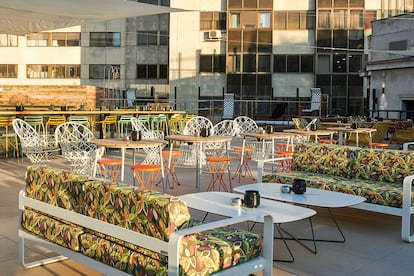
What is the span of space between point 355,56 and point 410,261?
32374mm

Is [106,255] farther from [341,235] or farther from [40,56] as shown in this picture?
[40,56]

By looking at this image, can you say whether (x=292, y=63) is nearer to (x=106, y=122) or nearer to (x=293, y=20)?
(x=293, y=20)

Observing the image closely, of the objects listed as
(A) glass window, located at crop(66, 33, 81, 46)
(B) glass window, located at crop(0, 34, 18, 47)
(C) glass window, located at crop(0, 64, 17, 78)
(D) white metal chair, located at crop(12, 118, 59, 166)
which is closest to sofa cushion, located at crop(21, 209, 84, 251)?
(D) white metal chair, located at crop(12, 118, 59, 166)

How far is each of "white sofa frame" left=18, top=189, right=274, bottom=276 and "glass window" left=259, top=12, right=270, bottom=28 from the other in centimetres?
3284

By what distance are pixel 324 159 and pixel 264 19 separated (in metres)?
30.1

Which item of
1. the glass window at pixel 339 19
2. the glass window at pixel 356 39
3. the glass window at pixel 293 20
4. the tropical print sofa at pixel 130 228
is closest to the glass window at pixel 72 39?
the glass window at pixel 293 20

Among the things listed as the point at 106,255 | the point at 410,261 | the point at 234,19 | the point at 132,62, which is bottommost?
the point at 410,261

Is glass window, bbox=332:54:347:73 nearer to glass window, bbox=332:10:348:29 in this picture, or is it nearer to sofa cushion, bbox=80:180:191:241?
glass window, bbox=332:10:348:29

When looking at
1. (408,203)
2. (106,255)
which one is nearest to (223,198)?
(106,255)

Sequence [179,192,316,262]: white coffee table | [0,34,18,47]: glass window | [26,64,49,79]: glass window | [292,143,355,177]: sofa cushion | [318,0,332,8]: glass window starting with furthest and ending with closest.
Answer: [26,64,49,79]: glass window
[0,34,18,47]: glass window
[318,0,332,8]: glass window
[292,143,355,177]: sofa cushion
[179,192,316,262]: white coffee table

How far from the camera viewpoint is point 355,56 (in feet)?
116

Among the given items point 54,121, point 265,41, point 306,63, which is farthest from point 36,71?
point 54,121

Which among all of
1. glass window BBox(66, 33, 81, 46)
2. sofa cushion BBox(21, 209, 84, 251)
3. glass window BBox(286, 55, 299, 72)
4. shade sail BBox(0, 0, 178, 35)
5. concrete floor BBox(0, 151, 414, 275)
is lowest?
concrete floor BBox(0, 151, 414, 275)

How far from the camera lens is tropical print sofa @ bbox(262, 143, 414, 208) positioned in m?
5.85
